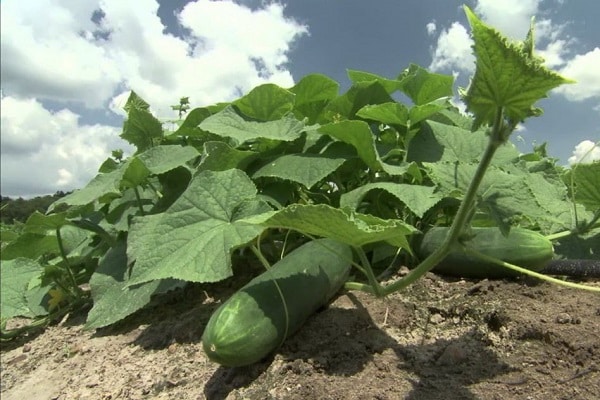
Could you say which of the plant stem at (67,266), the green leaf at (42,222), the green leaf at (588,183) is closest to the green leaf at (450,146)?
the green leaf at (588,183)

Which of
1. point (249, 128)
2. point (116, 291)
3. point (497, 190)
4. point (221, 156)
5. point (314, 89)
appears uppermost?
point (314, 89)

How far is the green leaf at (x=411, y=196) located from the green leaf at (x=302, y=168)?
0.52 feet

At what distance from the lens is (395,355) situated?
1993mm

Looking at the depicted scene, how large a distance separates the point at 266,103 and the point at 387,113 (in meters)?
0.70

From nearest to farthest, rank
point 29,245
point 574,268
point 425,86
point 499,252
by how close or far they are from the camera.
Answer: point 499,252 → point 574,268 → point 425,86 → point 29,245

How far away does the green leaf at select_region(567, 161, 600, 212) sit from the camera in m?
2.37

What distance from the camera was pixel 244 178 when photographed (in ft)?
7.45

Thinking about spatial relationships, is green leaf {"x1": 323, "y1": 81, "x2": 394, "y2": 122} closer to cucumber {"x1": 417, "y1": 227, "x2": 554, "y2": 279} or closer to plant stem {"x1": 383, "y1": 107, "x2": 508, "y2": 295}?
cucumber {"x1": 417, "y1": 227, "x2": 554, "y2": 279}

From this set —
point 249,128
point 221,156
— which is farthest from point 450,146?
point 221,156

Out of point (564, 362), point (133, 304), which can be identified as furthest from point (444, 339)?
point (133, 304)

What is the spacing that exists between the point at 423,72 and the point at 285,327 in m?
1.64

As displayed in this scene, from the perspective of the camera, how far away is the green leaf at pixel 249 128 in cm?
270

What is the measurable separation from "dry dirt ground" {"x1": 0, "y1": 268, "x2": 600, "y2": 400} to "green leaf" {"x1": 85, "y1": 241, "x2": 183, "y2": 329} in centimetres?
16

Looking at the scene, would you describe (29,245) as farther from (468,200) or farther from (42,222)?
(468,200)
